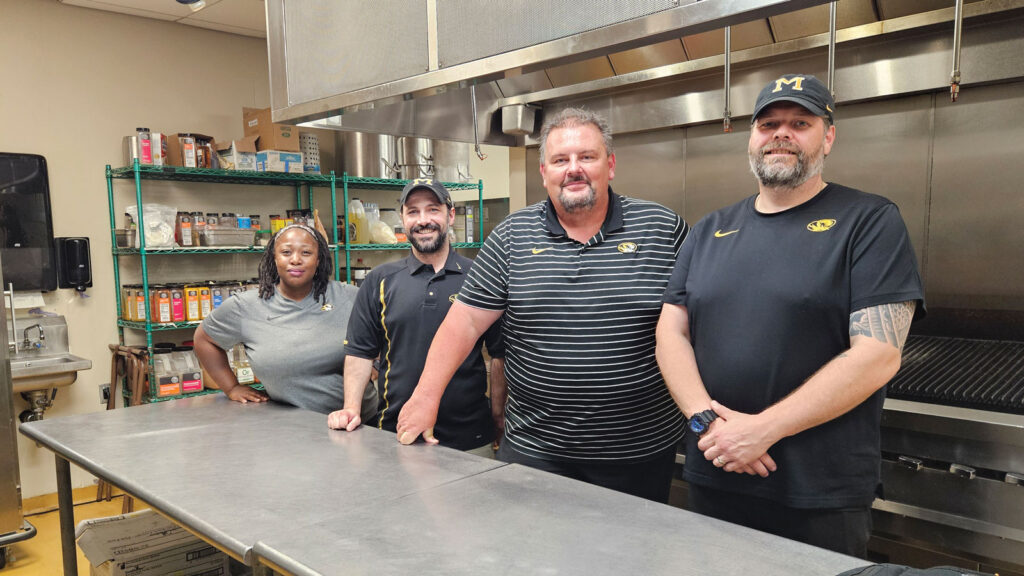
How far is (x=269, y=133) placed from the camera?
14.3ft

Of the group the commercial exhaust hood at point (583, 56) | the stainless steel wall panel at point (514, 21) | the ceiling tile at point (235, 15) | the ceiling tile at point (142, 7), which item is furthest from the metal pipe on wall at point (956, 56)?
the ceiling tile at point (142, 7)

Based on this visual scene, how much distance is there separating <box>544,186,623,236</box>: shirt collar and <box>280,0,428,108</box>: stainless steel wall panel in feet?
1.66

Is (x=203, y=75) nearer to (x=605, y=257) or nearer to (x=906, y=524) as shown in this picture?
(x=605, y=257)

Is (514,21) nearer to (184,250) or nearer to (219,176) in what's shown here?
(184,250)

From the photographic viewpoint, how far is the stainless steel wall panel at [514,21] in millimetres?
1314

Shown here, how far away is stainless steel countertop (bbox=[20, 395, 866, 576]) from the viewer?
42.5 inches

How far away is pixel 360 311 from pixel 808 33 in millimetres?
1970

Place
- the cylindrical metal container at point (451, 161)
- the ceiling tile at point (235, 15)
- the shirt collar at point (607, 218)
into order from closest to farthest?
1. the shirt collar at point (607, 218)
2. the ceiling tile at point (235, 15)
3. the cylindrical metal container at point (451, 161)

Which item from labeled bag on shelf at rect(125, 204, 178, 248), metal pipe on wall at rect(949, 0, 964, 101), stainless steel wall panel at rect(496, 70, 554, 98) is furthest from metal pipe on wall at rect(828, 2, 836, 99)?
→ labeled bag on shelf at rect(125, 204, 178, 248)

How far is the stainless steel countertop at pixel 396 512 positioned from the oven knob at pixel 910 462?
1.04m

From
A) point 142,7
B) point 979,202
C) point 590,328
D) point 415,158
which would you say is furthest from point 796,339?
point 142,7

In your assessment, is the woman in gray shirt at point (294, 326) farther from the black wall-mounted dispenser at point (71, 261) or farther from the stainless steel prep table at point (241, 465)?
the black wall-mounted dispenser at point (71, 261)

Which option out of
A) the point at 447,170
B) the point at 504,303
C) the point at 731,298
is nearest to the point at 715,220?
the point at 731,298

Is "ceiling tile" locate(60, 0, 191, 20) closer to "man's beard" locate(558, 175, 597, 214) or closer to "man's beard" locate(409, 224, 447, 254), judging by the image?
"man's beard" locate(409, 224, 447, 254)
